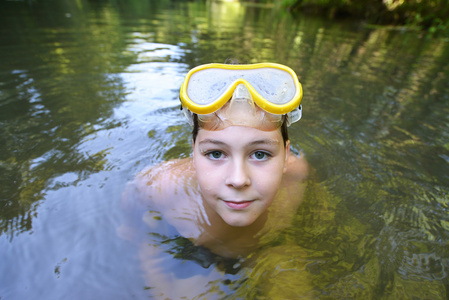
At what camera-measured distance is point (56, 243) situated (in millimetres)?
2256

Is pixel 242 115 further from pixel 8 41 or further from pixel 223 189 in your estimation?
pixel 8 41

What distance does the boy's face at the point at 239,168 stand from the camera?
5.50 feet

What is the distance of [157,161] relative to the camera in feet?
10.9

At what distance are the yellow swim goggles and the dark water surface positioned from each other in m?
1.38

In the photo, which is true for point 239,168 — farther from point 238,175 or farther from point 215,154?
point 215,154

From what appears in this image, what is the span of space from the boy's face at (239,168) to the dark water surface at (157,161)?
0.75m

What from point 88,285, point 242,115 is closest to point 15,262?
point 88,285

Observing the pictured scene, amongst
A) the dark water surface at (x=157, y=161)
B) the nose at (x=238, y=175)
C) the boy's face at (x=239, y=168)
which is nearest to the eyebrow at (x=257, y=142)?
the boy's face at (x=239, y=168)

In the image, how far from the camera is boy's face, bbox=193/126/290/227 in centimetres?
168

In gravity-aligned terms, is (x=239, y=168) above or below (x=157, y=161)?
above

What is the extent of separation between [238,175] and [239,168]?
46 mm

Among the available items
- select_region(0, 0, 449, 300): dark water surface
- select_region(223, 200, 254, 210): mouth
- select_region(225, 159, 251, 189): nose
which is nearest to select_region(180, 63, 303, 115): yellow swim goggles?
select_region(225, 159, 251, 189): nose

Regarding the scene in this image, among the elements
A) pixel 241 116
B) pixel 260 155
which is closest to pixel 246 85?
pixel 241 116

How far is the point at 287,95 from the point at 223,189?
2.60 ft
